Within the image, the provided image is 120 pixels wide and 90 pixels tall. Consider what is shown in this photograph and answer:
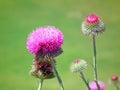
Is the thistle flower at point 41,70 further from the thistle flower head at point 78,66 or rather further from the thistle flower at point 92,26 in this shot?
the thistle flower at point 92,26

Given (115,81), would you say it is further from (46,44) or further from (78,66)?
(46,44)

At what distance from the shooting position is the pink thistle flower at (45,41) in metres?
2.29

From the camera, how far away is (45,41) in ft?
7.57

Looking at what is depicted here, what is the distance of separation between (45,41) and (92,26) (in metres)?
0.50

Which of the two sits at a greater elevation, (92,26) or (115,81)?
(92,26)

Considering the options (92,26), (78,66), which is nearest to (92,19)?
(92,26)

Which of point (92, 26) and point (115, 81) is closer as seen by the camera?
point (92, 26)

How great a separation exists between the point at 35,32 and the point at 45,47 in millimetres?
87

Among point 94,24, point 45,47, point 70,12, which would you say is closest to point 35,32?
point 45,47

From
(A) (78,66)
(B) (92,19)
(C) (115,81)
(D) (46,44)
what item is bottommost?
(C) (115,81)

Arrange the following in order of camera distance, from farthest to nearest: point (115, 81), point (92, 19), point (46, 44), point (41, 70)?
point (115, 81), point (92, 19), point (41, 70), point (46, 44)

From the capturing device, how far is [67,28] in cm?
A: 602

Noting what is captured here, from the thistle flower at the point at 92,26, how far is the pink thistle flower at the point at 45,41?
15.3 inches

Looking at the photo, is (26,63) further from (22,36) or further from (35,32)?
(35,32)
